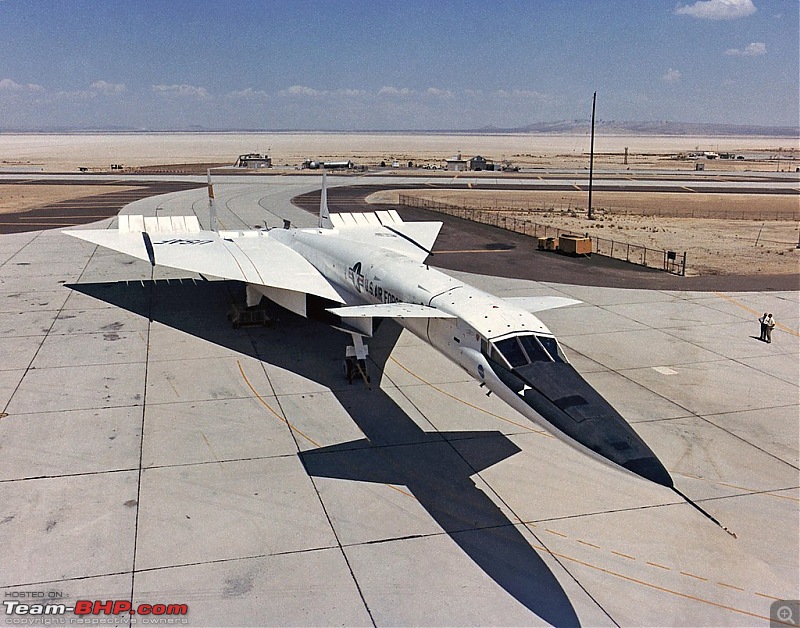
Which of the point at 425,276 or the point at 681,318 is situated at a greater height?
the point at 425,276

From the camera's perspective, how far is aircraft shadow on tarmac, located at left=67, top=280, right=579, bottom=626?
1159cm

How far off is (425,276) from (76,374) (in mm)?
11368

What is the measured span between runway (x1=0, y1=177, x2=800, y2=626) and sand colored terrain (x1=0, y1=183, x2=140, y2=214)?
161 feet

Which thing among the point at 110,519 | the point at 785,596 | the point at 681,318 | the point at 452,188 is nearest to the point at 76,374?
the point at 110,519

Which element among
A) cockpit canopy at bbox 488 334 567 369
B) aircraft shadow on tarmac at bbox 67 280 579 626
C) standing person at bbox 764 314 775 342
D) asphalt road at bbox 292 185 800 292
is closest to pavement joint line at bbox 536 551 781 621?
aircraft shadow on tarmac at bbox 67 280 579 626

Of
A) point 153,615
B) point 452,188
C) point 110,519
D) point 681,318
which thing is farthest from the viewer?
point 452,188

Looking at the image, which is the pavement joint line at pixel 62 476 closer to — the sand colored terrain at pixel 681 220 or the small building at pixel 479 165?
the sand colored terrain at pixel 681 220

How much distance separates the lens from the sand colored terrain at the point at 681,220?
42.3m

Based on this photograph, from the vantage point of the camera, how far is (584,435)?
10930mm

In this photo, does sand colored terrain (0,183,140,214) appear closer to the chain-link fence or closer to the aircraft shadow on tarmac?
the chain-link fence

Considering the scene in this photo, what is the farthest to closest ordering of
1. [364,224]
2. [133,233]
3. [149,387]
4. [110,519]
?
[364,224] < [133,233] < [149,387] < [110,519]

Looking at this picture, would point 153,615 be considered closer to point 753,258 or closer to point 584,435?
point 584,435

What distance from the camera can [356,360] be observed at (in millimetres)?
20078

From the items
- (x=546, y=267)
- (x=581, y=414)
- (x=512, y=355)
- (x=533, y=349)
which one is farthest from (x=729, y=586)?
(x=546, y=267)
